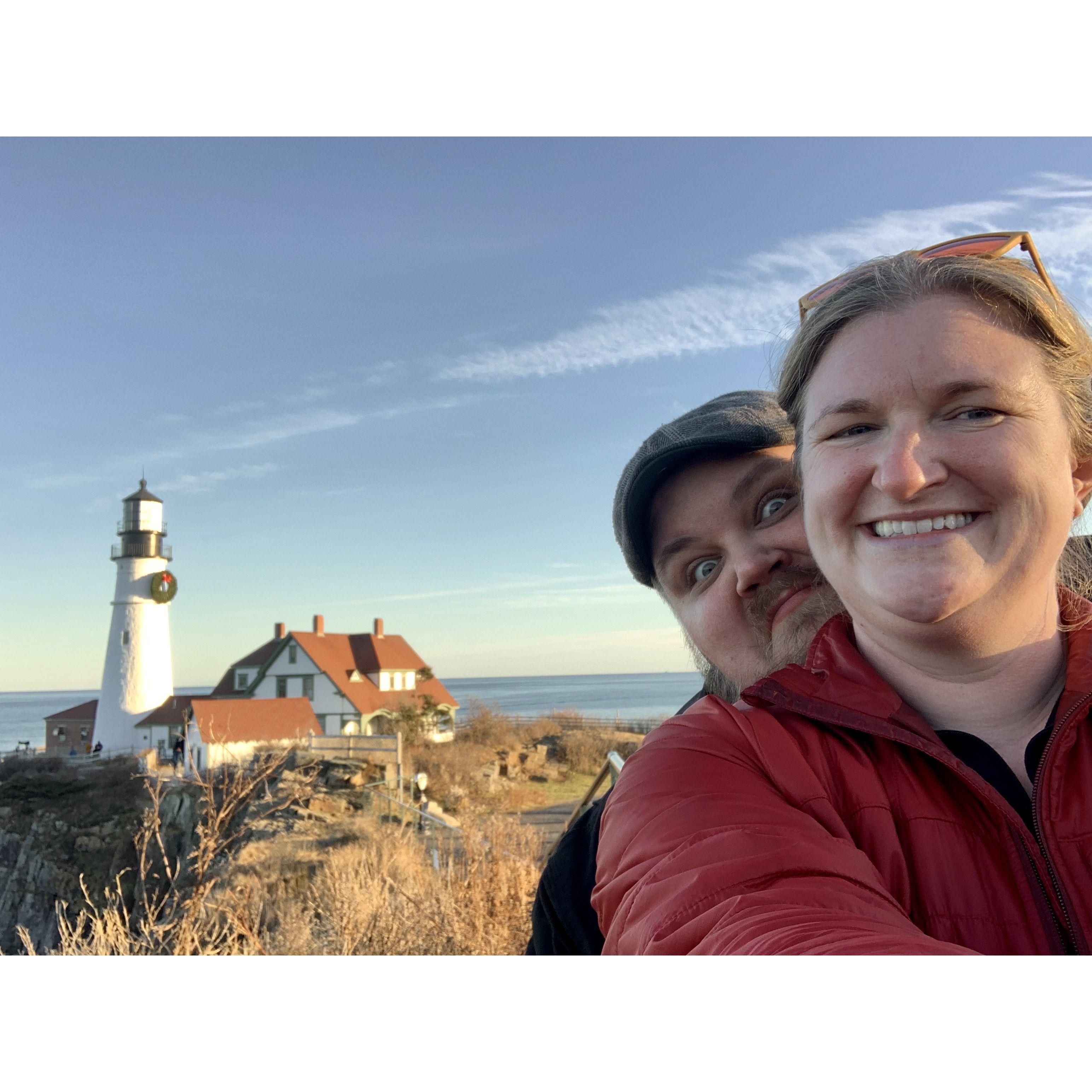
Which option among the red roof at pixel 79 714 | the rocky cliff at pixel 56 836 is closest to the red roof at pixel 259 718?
the rocky cliff at pixel 56 836

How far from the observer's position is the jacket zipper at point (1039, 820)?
0.52 metres

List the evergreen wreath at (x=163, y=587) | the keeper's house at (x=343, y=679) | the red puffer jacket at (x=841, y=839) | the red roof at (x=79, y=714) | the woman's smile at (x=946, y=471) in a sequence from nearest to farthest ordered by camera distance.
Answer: the red puffer jacket at (x=841, y=839)
the woman's smile at (x=946, y=471)
the keeper's house at (x=343, y=679)
the evergreen wreath at (x=163, y=587)
the red roof at (x=79, y=714)

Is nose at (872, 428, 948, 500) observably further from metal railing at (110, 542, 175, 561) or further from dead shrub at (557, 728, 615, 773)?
metal railing at (110, 542, 175, 561)

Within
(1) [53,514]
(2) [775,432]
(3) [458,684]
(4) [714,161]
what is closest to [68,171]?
(1) [53,514]

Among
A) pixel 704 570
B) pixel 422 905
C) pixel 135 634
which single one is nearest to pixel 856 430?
pixel 704 570

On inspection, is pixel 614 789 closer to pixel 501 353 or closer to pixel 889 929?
pixel 889 929

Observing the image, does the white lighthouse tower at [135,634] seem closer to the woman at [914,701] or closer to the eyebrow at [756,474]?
the eyebrow at [756,474]

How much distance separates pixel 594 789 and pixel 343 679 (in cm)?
1889

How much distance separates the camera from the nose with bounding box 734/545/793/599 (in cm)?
106

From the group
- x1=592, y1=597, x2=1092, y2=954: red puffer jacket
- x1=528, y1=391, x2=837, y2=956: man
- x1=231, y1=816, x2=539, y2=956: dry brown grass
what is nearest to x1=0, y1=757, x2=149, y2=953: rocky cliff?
x1=231, y1=816, x2=539, y2=956: dry brown grass

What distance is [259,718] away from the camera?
17.4m

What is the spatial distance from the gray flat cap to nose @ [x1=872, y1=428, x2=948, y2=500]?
431 millimetres
